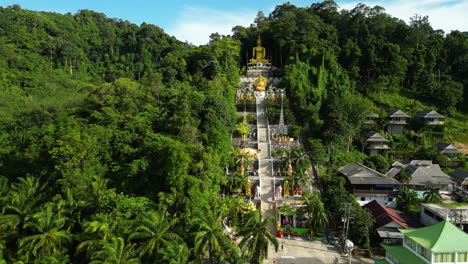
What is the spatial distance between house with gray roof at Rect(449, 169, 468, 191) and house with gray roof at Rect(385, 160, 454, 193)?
86 centimetres

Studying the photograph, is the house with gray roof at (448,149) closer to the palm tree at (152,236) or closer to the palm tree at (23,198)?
the palm tree at (152,236)

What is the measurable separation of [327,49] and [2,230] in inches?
1602

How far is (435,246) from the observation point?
17438 mm

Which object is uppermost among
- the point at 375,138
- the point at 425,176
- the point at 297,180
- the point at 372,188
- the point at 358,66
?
the point at 358,66

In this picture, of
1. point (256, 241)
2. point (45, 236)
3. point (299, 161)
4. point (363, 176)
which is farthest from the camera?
point (299, 161)

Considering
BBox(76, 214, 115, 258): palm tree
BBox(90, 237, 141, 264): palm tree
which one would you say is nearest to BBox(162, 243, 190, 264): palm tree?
BBox(90, 237, 141, 264): palm tree

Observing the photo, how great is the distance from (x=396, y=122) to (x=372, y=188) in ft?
46.1

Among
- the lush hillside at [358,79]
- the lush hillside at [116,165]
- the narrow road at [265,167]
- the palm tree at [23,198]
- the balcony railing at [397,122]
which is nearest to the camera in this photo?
the lush hillside at [116,165]

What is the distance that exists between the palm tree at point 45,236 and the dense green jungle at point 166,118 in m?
0.09

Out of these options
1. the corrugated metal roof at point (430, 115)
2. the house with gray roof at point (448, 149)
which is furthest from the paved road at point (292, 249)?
the corrugated metal roof at point (430, 115)

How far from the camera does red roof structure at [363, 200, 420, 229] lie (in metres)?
23.9

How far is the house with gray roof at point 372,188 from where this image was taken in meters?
28.2

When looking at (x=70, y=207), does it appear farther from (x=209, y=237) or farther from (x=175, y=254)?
(x=209, y=237)

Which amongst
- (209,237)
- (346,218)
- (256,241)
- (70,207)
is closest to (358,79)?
(346,218)
